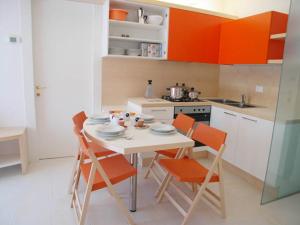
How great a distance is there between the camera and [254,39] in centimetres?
294

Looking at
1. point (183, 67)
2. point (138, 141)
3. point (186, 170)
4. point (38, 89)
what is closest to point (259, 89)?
point (183, 67)

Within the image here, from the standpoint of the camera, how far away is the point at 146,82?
360 centimetres

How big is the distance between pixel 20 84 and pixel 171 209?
2392 mm

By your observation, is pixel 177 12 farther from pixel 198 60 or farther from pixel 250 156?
pixel 250 156

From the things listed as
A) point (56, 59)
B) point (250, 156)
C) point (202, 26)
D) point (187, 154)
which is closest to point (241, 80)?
point (202, 26)

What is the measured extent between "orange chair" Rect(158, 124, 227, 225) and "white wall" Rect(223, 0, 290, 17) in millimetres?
2042

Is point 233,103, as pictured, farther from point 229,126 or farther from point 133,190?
point 133,190

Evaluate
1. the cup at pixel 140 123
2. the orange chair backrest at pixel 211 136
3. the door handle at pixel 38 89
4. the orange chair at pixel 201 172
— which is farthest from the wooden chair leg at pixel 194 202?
the door handle at pixel 38 89

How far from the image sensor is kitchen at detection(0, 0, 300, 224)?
2.85 metres

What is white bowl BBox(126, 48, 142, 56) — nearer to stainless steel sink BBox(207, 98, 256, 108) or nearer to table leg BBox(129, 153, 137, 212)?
stainless steel sink BBox(207, 98, 256, 108)

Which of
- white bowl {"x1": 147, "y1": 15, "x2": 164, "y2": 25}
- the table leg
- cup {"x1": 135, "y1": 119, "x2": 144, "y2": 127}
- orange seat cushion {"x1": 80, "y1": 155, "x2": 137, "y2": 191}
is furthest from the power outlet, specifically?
orange seat cushion {"x1": 80, "y1": 155, "x2": 137, "y2": 191}

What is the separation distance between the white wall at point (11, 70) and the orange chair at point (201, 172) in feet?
6.87

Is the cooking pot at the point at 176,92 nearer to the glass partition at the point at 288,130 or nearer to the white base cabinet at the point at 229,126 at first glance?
Result: the white base cabinet at the point at 229,126

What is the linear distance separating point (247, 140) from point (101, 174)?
184cm
